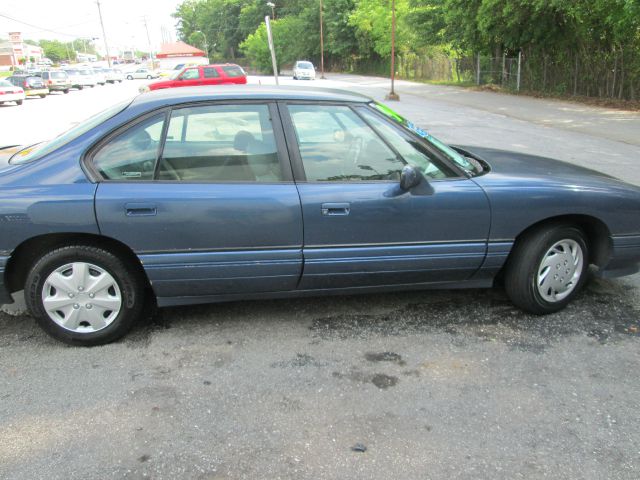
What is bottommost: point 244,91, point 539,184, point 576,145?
point 576,145

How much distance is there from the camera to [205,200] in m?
3.11

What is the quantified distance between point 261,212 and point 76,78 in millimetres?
43246

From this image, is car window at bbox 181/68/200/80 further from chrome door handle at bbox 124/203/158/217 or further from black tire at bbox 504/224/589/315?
black tire at bbox 504/224/589/315

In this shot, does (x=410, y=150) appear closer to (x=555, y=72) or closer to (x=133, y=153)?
(x=133, y=153)

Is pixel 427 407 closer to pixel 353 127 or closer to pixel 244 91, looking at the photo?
pixel 353 127

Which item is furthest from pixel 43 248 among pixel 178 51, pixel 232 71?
pixel 178 51

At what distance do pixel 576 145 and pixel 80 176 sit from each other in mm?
10713

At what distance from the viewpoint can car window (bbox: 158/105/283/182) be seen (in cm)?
322

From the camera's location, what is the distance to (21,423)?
2641 mm

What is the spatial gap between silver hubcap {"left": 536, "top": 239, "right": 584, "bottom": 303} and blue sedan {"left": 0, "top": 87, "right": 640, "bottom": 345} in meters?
0.01

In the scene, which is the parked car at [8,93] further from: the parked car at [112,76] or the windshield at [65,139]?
the parked car at [112,76]

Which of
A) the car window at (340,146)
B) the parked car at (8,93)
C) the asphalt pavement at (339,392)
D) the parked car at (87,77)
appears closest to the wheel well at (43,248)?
the asphalt pavement at (339,392)

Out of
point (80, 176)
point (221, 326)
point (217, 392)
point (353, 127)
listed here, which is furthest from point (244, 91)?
point (217, 392)

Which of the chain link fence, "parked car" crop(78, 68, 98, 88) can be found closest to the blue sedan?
the chain link fence
